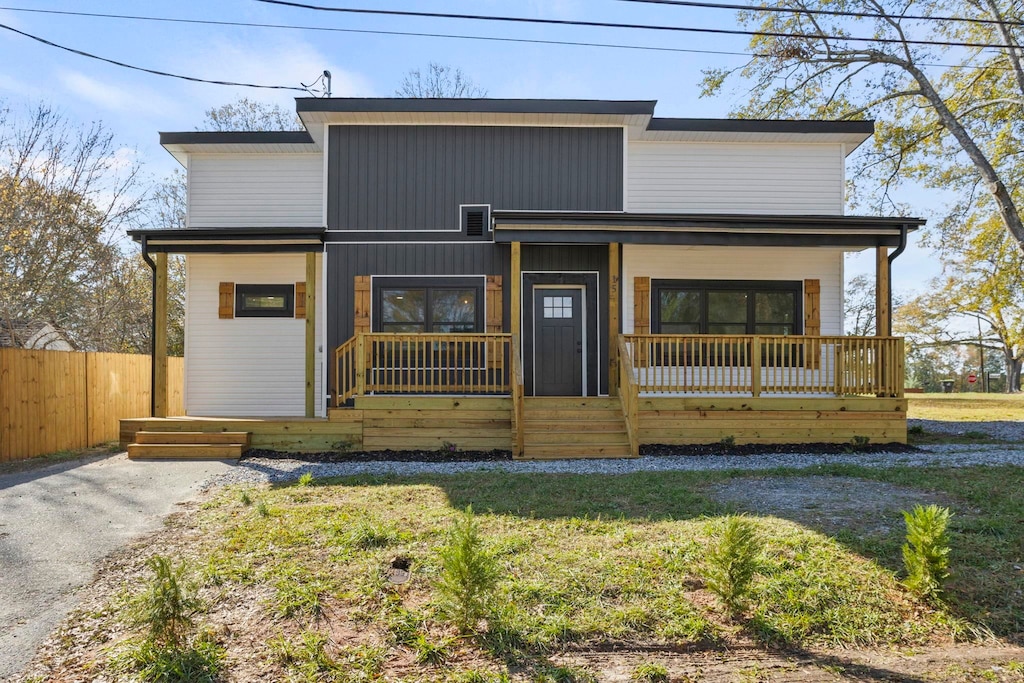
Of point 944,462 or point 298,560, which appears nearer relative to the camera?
point 298,560

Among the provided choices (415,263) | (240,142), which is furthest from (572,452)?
(240,142)

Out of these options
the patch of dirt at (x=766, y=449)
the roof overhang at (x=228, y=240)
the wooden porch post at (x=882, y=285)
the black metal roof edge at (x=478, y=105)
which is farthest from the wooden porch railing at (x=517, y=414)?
the wooden porch post at (x=882, y=285)

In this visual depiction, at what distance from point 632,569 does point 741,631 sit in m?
0.77

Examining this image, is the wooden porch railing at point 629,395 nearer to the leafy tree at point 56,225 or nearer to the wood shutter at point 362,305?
the wood shutter at point 362,305

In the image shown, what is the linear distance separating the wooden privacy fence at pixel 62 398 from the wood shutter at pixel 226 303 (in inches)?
82.2

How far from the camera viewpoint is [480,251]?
10.6 meters

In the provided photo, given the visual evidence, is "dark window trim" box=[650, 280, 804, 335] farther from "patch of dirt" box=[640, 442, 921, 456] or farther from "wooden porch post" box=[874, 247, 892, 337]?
"patch of dirt" box=[640, 442, 921, 456]

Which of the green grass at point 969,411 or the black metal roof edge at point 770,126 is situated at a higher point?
the black metal roof edge at point 770,126

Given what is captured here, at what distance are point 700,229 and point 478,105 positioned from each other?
4.08 meters

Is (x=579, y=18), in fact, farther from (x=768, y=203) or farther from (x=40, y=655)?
(x=40, y=655)

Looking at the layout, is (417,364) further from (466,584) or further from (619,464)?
(466,584)

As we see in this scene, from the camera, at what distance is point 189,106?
22141 mm

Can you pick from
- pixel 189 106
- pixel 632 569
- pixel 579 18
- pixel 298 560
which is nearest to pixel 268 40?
pixel 579 18

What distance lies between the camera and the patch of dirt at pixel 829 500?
16.1 feet
